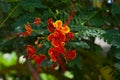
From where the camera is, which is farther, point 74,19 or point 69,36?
point 74,19

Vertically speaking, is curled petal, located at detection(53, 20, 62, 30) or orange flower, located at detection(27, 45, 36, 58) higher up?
curled petal, located at detection(53, 20, 62, 30)

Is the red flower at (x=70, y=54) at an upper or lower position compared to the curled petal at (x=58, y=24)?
lower

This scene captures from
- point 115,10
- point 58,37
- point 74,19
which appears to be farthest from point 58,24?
point 115,10

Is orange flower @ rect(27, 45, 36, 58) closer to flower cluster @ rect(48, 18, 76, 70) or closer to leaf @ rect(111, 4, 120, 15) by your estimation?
flower cluster @ rect(48, 18, 76, 70)

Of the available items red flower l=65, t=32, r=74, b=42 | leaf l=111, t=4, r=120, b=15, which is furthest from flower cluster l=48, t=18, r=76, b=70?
leaf l=111, t=4, r=120, b=15

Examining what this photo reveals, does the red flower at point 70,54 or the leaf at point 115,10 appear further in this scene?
the leaf at point 115,10

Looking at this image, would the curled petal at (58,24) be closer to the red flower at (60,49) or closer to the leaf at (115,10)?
the red flower at (60,49)

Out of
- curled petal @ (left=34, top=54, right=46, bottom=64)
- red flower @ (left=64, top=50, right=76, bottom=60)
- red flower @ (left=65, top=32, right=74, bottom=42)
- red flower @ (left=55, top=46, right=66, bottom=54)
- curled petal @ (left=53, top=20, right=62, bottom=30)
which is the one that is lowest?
curled petal @ (left=34, top=54, right=46, bottom=64)

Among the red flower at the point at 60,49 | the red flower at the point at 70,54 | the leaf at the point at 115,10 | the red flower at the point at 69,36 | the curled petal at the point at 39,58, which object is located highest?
the red flower at the point at 69,36

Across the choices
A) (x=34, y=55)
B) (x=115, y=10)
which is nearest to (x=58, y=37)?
(x=34, y=55)

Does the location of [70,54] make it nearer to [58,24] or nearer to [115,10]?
[58,24]

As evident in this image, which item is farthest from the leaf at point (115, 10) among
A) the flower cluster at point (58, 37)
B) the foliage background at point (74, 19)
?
the flower cluster at point (58, 37)
